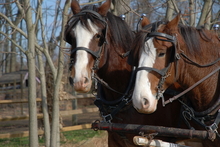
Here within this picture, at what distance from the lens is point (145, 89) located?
262cm

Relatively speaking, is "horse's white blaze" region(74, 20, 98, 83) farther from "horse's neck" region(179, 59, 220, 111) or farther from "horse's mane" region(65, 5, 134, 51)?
"horse's neck" region(179, 59, 220, 111)

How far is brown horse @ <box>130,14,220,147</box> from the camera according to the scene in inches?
105

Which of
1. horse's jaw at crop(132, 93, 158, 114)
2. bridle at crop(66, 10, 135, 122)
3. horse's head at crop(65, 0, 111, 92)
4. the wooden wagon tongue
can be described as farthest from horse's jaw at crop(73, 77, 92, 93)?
the wooden wagon tongue

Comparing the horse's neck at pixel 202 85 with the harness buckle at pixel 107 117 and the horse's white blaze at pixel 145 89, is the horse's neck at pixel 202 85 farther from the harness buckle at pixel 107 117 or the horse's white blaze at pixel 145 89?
the harness buckle at pixel 107 117

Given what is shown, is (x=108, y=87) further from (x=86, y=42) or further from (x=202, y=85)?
(x=202, y=85)

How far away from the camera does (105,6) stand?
3744 mm

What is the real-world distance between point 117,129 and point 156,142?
61 cm

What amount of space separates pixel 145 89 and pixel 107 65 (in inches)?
46.5

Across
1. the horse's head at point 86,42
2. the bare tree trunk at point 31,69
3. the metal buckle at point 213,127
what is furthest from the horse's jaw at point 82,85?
the bare tree trunk at point 31,69

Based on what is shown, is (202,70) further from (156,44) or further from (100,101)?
(100,101)

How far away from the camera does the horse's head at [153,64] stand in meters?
2.63

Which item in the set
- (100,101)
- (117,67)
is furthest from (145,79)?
(100,101)

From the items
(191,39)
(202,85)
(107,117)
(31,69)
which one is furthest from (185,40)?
(31,69)

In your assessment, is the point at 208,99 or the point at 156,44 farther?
the point at 208,99
